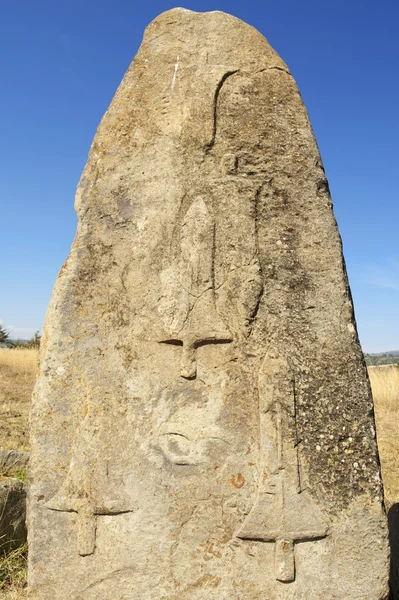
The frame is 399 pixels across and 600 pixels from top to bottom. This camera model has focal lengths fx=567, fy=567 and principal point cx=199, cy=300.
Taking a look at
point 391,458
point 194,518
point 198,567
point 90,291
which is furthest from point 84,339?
point 391,458

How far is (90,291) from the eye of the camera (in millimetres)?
2744

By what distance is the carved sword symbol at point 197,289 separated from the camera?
8.62 feet

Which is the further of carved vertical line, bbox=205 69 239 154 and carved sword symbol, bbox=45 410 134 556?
carved vertical line, bbox=205 69 239 154

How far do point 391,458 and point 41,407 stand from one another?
194 inches

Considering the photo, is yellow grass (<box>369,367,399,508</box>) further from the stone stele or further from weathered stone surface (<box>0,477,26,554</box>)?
weathered stone surface (<box>0,477,26,554</box>)

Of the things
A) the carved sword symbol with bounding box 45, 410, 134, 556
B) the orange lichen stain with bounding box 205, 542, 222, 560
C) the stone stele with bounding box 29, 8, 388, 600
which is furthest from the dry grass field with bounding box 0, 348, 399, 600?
the orange lichen stain with bounding box 205, 542, 222, 560

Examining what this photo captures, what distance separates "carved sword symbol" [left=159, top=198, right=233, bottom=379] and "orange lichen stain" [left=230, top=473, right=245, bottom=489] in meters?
0.49

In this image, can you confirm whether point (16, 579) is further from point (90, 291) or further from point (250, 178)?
point (250, 178)

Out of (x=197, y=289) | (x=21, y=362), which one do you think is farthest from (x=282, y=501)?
(x=21, y=362)

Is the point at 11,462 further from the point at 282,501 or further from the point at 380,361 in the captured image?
the point at 380,361

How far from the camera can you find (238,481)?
2.56m

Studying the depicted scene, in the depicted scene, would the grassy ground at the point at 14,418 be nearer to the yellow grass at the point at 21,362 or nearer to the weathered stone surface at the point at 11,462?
the yellow grass at the point at 21,362

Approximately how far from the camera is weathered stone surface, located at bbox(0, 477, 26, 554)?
3305mm

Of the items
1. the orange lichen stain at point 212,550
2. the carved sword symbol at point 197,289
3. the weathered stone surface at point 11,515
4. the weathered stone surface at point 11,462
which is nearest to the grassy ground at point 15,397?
the weathered stone surface at point 11,462
